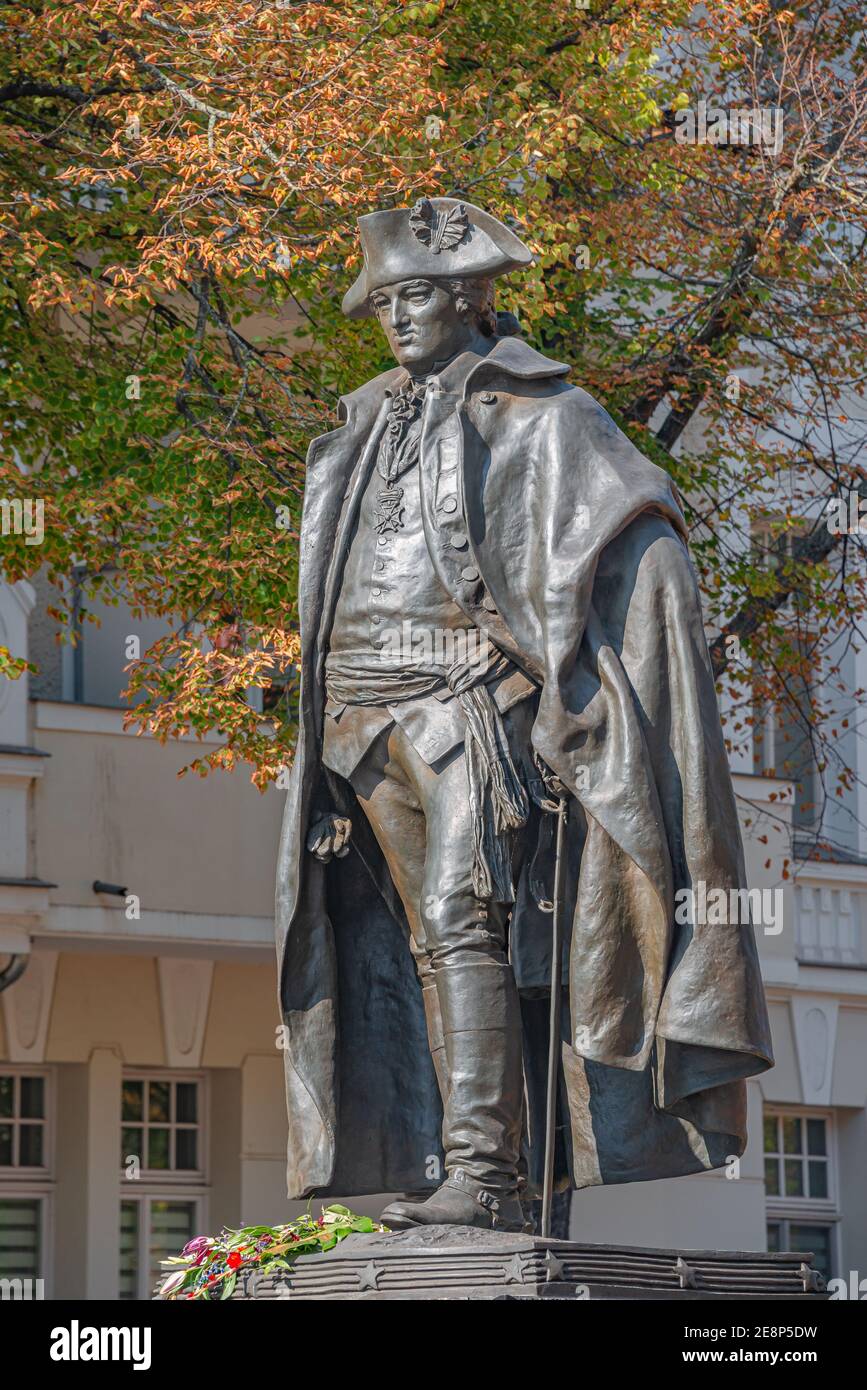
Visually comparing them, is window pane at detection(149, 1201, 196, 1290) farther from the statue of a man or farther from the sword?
the sword

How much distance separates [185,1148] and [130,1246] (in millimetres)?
918

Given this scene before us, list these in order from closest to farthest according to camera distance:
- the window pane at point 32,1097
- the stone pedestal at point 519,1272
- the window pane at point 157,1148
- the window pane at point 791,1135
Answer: the stone pedestal at point 519,1272 → the window pane at point 32,1097 → the window pane at point 157,1148 → the window pane at point 791,1135

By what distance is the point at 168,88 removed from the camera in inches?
553


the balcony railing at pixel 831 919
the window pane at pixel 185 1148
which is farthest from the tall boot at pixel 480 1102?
the balcony railing at pixel 831 919

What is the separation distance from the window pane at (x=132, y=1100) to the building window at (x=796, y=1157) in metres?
5.66

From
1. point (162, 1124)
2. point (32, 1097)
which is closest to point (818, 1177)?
point (162, 1124)

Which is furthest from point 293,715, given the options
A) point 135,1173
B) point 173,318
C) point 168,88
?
point 135,1173

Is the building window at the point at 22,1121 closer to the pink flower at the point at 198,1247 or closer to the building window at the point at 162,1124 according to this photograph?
the building window at the point at 162,1124

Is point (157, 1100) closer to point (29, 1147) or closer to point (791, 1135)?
point (29, 1147)

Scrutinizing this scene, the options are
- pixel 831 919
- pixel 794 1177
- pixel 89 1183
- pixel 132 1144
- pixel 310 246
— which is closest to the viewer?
pixel 310 246

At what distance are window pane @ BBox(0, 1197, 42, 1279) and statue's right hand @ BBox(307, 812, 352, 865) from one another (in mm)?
13148

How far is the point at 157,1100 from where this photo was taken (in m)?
20.4

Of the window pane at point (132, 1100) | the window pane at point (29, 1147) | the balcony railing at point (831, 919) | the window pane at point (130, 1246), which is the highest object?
the balcony railing at point (831, 919)

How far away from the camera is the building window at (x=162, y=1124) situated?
66.0 ft
